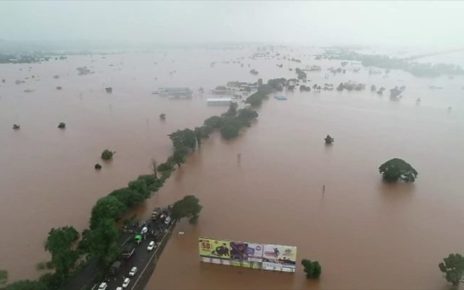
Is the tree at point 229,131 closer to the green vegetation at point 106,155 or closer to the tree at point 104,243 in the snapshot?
the green vegetation at point 106,155

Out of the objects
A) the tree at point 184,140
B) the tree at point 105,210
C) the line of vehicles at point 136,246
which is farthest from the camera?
the tree at point 184,140

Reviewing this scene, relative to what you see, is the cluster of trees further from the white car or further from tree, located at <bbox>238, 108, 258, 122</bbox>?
the white car

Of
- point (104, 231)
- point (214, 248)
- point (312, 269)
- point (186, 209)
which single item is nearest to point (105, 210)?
point (104, 231)

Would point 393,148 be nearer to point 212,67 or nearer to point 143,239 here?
point 143,239

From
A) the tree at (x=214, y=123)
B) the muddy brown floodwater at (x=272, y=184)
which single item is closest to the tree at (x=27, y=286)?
the muddy brown floodwater at (x=272, y=184)

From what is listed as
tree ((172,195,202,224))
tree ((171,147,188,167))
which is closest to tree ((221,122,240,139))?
tree ((171,147,188,167))

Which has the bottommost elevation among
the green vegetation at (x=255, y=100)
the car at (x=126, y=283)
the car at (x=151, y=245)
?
the car at (x=126, y=283)

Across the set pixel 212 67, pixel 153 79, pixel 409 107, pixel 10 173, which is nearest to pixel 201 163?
pixel 10 173
